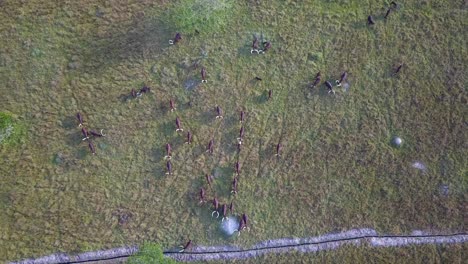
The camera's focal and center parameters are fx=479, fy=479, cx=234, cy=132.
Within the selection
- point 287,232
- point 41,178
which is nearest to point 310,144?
point 287,232

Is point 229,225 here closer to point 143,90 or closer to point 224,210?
point 224,210

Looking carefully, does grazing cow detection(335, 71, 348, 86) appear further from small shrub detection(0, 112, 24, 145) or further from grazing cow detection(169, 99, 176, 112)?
small shrub detection(0, 112, 24, 145)

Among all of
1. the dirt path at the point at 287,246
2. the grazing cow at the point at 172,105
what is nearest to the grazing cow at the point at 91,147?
the grazing cow at the point at 172,105

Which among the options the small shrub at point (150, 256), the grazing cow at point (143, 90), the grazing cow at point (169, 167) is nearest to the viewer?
the small shrub at point (150, 256)

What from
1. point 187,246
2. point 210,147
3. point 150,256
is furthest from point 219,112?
point 150,256

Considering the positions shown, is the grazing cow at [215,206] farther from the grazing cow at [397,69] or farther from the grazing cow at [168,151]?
the grazing cow at [397,69]

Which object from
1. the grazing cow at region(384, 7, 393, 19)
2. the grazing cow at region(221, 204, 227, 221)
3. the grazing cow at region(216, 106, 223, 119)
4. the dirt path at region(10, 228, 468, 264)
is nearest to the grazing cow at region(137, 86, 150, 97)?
the grazing cow at region(216, 106, 223, 119)
